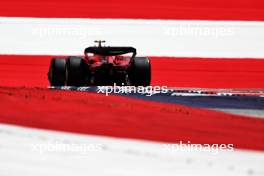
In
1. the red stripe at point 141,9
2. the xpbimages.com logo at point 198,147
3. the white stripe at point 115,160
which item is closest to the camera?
the white stripe at point 115,160

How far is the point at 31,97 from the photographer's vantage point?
333cm

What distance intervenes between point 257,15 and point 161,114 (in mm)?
3290

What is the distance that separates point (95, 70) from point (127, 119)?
1.40 meters

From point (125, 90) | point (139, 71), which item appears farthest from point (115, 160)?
point (139, 71)

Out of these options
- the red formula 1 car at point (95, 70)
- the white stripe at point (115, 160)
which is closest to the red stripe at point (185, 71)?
the red formula 1 car at point (95, 70)

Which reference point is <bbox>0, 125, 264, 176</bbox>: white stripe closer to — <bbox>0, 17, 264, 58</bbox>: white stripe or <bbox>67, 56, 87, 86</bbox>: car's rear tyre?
<bbox>67, 56, 87, 86</bbox>: car's rear tyre

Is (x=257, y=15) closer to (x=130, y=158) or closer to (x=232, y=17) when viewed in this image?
(x=232, y=17)

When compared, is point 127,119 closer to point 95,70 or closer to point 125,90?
point 125,90

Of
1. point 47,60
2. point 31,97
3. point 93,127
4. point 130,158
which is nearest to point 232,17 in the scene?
point 47,60

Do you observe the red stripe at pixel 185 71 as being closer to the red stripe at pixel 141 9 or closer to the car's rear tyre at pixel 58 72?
the red stripe at pixel 141 9

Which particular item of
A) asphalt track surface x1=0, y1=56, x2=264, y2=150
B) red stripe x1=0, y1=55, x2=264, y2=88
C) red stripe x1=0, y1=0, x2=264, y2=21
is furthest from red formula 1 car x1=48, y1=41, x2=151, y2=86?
red stripe x1=0, y1=0, x2=264, y2=21

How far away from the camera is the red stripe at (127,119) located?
264 cm

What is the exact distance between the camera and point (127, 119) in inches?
115

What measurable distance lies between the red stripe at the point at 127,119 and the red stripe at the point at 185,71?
2280 mm
